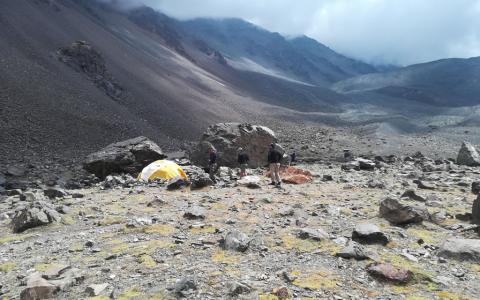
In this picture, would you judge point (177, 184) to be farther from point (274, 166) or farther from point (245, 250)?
point (245, 250)

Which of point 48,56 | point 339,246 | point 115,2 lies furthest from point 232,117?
point 115,2

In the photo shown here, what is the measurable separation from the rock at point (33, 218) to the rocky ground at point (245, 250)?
0.06 metres

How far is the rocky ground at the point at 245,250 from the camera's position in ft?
24.4

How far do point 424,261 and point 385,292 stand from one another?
1911mm

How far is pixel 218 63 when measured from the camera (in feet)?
525

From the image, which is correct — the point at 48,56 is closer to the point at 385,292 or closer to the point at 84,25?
the point at 84,25

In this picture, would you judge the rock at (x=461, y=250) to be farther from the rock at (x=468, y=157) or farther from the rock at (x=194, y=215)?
the rock at (x=468, y=157)

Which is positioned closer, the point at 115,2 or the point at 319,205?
the point at 319,205

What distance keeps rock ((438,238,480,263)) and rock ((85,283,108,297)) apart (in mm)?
6413

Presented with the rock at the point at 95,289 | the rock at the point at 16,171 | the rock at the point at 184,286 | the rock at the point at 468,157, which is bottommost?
the rock at the point at 16,171

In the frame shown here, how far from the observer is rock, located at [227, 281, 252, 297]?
712cm

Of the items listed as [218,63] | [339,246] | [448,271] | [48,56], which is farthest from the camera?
[218,63]

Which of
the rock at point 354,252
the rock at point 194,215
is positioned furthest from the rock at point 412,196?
the rock at point 194,215

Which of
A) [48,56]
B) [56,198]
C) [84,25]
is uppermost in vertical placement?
[84,25]
